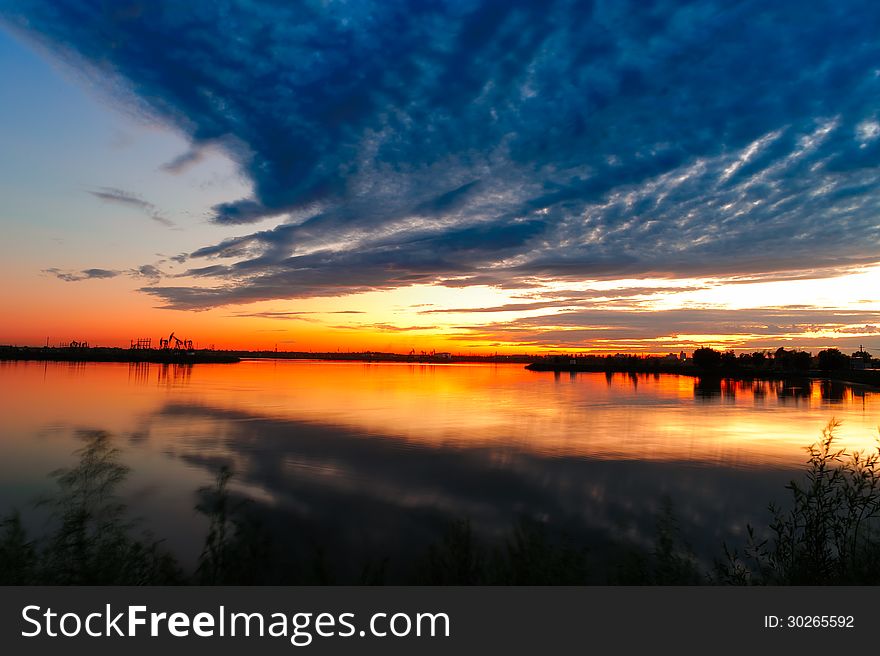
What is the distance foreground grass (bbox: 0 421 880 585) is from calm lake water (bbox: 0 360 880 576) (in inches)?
44.9

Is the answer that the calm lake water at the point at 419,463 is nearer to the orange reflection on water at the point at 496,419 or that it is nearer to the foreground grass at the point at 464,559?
the orange reflection on water at the point at 496,419

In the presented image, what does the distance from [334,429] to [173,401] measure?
32.0m

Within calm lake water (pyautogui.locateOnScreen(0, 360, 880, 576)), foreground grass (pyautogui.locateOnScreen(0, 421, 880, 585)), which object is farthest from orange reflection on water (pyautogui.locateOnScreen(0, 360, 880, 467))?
foreground grass (pyautogui.locateOnScreen(0, 421, 880, 585))

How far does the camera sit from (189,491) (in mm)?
24109

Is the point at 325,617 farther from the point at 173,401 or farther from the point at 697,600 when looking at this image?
the point at 173,401

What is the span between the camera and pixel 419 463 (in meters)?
31.6

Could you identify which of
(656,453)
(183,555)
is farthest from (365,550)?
(656,453)

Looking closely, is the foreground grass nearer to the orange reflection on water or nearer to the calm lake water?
the calm lake water

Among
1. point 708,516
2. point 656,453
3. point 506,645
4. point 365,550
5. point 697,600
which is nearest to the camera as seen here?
point 506,645

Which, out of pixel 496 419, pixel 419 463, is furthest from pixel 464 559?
pixel 496 419

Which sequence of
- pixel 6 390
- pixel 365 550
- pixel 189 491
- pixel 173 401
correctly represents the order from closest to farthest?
1. pixel 365 550
2. pixel 189 491
3. pixel 173 401
4. pixel 6 390

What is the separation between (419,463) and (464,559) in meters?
A: 17.0

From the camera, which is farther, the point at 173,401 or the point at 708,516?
the point at 173,401

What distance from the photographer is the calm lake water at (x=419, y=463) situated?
67.9ft
